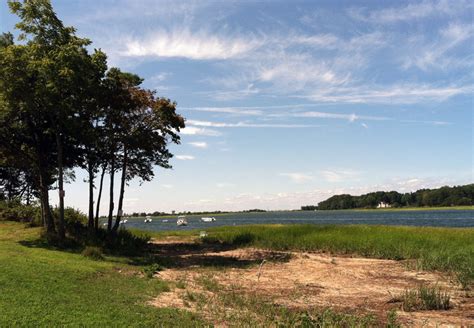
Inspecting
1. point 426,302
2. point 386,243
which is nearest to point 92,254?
point 426,302

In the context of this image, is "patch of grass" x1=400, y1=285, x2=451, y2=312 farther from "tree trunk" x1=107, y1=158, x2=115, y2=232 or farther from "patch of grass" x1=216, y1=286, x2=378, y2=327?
"tree trunk" x1=107, y1=158, x2=115, y2=232

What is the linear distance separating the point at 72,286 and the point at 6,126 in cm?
1640

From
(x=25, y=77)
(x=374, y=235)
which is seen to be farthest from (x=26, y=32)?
(x=374, y=235)

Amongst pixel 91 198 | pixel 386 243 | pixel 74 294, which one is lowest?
pixel 74 294

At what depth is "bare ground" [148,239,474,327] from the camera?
11.9m

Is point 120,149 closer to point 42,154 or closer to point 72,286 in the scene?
point 42,154

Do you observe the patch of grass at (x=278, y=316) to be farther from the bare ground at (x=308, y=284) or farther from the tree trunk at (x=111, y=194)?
the tree trunk at (x=111, y=194)

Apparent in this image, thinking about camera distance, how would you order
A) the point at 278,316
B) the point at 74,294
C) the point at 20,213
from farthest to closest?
the point at 20,213, the point at 74,294, the point at 278,316

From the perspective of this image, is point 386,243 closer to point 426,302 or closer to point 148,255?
point 426,302

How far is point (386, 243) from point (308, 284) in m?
11.2

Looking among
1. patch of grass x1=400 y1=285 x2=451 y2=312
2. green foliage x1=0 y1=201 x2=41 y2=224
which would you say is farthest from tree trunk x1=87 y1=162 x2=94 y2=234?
patch of grass x1=400 y1=285 x2=451 y2=312

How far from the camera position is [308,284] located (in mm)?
16406

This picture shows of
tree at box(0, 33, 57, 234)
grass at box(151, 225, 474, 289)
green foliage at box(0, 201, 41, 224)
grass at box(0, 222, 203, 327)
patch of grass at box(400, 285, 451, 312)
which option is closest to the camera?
grass at box(0, 222, 203, 327)

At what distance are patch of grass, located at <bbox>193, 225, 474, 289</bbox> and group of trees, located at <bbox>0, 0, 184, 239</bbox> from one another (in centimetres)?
962
